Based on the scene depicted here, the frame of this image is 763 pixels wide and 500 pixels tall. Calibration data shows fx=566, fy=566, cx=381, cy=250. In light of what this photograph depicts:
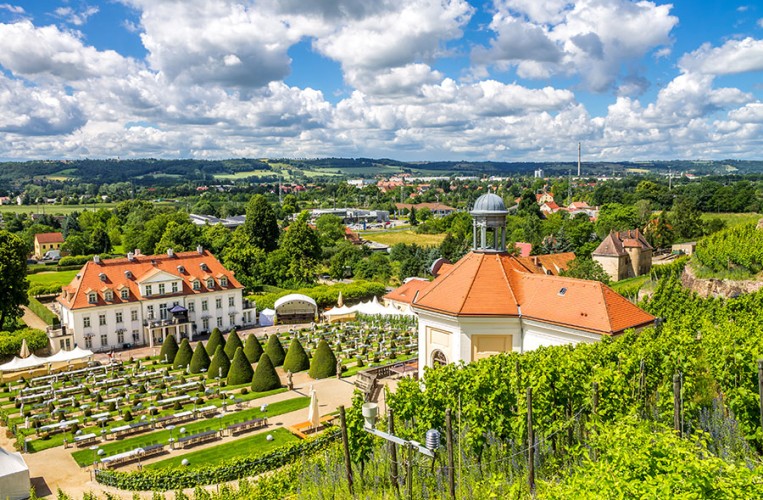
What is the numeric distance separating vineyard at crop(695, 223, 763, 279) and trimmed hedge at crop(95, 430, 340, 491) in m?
34.4

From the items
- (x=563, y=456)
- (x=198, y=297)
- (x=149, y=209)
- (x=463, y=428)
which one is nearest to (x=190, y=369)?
(x=198, y=297)

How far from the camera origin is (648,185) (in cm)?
14375

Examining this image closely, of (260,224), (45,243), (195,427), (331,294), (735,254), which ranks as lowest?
(331,294)

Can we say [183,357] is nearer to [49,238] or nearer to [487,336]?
[487,336]

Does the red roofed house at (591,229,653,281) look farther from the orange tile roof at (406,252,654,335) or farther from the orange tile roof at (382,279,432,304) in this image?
the orange tile roof at (406,252,654,335)

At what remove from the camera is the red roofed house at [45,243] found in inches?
4176

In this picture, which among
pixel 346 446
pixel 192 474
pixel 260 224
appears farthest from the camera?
pixel 260 224

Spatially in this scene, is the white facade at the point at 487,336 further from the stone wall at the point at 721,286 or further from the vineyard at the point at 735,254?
the vineyard at the point at 735,254

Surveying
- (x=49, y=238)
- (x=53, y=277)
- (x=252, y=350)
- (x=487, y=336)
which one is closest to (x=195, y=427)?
(x=252, y=350)

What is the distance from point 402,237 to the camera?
127938 millimetres

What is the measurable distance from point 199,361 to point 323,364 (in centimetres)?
870

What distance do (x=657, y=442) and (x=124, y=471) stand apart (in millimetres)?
21310

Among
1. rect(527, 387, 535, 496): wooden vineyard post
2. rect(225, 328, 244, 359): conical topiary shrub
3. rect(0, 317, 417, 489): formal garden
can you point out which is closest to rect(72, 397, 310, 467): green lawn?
rect(0, 317, 417, 489): formal garden

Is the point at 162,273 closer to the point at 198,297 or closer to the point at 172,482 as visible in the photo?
the point at 198,297
